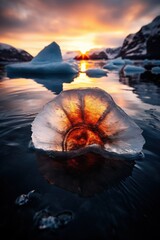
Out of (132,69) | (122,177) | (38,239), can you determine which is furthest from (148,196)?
(132,69)

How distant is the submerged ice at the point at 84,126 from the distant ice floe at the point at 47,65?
1215 cm

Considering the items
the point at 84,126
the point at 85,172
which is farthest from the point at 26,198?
the point at 84,126

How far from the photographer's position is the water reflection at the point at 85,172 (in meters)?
1.74

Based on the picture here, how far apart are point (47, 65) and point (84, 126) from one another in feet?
40.8

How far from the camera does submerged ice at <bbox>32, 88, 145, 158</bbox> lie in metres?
2.14

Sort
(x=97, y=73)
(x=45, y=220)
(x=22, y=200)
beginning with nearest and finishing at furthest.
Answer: (x=45, y=220)
(x=22, y=200)
(x=97, y=73)

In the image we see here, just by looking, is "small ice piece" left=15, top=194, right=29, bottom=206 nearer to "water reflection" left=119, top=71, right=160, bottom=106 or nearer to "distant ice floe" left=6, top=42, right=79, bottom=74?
"water reflection" left=119, top=71, right=160, bottom=106

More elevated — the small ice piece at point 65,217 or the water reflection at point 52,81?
the small ice piece at point 65,217

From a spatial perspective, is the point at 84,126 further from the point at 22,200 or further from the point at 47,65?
the point at 47,65

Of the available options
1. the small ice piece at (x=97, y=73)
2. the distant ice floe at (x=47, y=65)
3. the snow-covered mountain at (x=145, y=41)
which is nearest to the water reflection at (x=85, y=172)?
the distant ice floe at (x=47, y=65)

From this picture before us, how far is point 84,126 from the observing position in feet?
7.32

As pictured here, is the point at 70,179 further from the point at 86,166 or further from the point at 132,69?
the point at 132,69

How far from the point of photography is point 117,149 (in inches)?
84.2

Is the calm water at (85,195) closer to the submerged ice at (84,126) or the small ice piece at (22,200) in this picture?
the small ice piece at (22,200)
